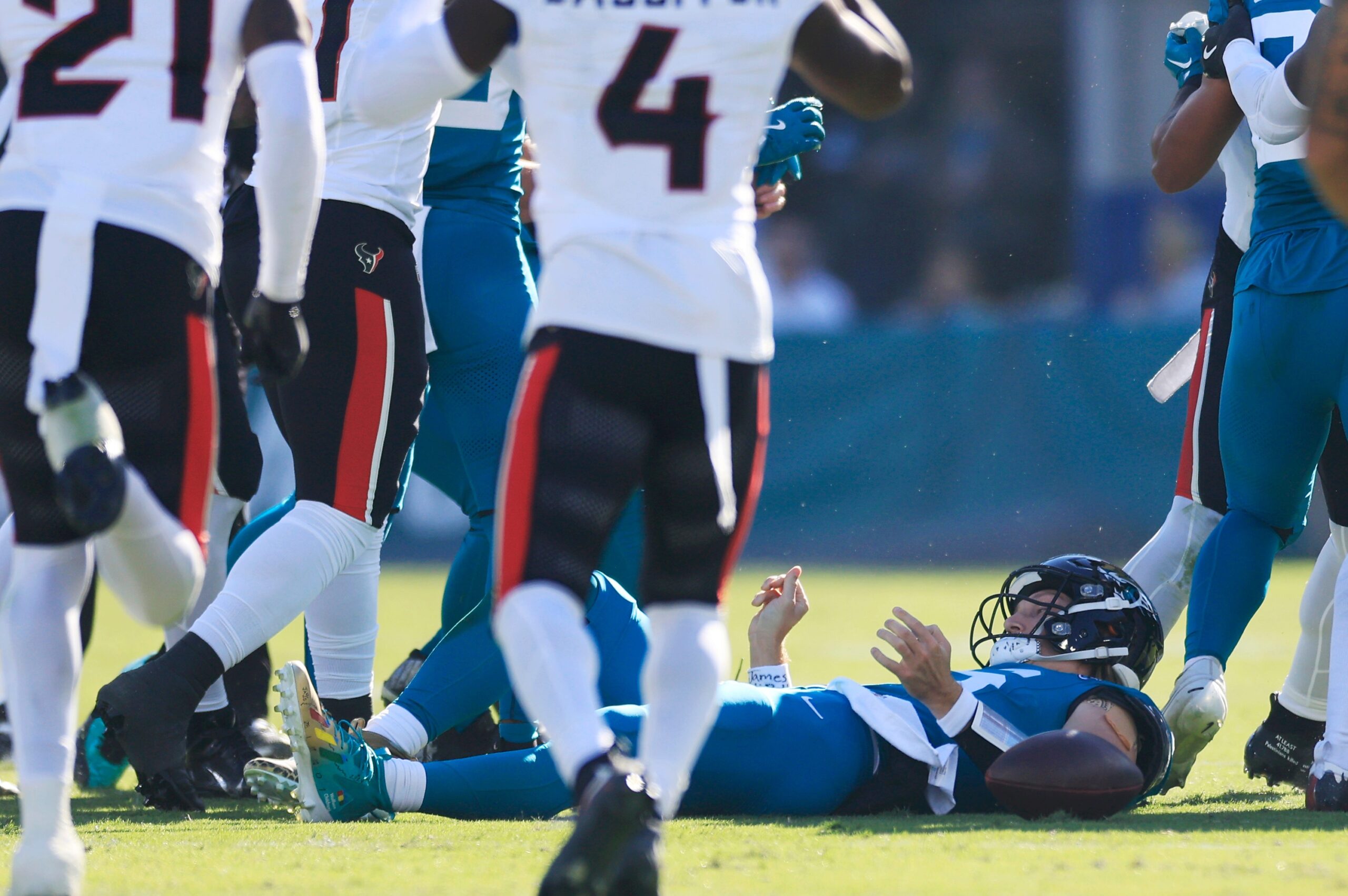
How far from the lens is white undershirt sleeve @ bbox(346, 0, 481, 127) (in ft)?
9.32

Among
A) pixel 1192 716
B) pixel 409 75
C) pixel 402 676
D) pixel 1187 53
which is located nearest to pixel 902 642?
pixel 1192 716

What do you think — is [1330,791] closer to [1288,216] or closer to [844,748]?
[844,748]

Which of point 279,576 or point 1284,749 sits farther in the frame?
point 1284,749

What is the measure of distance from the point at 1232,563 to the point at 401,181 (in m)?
2.19

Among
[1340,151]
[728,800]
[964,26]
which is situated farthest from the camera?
[964,26]

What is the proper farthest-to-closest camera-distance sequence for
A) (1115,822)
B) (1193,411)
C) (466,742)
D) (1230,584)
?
(1193,411) → (466,742) → (1230,584) → (1115,822)

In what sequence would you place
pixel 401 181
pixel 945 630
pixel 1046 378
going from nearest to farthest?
pixel 401 181
pixel 945 630
pixel 1046 378

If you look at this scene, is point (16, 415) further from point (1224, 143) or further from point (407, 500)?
point (407, 500)

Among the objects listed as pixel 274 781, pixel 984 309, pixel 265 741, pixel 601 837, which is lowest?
pixel 984 309

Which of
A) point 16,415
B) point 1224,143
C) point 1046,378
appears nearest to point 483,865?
point 16,415

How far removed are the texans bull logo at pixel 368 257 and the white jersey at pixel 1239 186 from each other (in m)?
2.26

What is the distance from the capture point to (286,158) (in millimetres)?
2982

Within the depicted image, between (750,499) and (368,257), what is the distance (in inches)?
61.6

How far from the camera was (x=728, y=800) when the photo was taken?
381 centimetres
